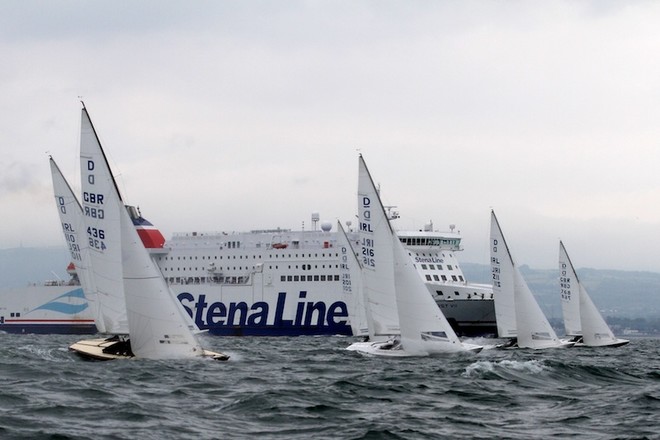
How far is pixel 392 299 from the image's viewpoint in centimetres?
2936

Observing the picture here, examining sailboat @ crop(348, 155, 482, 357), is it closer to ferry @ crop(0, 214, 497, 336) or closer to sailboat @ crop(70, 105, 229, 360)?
sailboat @ crop(70, 105, 229, 360)

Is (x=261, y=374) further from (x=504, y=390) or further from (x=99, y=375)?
(x=504, y=390)

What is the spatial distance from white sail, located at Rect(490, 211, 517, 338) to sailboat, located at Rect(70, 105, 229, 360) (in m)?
16.2

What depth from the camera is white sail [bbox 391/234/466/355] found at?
26297mm

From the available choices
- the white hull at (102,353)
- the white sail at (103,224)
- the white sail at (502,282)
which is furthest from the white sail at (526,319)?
the white sail at (103,224)

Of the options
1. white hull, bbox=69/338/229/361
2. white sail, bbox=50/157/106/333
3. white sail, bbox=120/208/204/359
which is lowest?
white hull, bbox=69/338/229/361

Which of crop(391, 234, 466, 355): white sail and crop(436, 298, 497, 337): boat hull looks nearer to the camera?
crop(391, 234, 466, 355): white sail

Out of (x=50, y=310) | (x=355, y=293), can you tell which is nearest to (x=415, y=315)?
(x=355, y=293)

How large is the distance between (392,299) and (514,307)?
9125mm

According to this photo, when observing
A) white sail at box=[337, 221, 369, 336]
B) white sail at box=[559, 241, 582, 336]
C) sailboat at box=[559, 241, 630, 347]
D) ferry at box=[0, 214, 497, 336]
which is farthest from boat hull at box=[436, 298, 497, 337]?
white sail at box=[337, 221, 369, 336]

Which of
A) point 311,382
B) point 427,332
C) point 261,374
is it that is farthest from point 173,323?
point 427,332

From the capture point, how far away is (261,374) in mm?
21062

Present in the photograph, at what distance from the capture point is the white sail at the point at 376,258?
2884 cm

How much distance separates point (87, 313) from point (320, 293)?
14817mm
